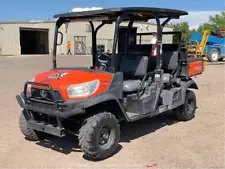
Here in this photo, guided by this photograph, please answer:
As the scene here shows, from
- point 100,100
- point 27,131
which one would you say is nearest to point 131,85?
point 100,100

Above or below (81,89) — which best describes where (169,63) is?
above

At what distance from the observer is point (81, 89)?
4.42 m

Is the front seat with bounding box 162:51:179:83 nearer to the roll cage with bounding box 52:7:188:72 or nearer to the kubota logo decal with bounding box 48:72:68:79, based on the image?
the roll cage with bounding box 52:7:188:72

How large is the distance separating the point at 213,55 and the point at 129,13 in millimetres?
17964

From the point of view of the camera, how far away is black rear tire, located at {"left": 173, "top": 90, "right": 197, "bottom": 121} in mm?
6510

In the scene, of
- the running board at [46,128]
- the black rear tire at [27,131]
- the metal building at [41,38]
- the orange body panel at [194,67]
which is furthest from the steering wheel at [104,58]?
the metal building at [41,38]

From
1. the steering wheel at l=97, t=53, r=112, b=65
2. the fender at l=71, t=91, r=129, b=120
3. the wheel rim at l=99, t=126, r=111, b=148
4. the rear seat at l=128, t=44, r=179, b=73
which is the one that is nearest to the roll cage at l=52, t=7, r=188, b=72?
the rear seat at l=128, t=44, r=179, b=73

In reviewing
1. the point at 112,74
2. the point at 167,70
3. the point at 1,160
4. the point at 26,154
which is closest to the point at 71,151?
the point at 26,154

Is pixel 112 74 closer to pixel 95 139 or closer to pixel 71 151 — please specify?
pixel 95 139

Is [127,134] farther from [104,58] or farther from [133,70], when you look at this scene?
[104,58]

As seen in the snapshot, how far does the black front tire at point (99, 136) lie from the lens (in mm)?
4355

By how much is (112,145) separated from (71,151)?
0.69 meters

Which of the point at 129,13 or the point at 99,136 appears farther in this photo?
the point at 129,13

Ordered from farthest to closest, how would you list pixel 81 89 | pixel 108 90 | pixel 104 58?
pixel 104 58, pixel 108 90, pixel 81 89
